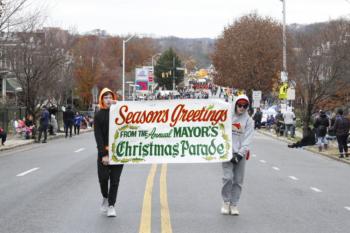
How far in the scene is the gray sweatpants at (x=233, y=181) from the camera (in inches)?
433

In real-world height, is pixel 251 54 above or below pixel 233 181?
above

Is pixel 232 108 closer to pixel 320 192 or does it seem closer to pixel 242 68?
pixel 320 192

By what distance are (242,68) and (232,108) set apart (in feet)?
204

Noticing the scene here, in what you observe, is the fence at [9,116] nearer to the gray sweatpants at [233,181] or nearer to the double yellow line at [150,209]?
the double yellow line at [150,209]

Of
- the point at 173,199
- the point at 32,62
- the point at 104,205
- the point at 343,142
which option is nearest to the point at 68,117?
the point at 32,62

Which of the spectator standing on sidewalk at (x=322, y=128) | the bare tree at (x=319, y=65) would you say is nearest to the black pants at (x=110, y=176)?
the spectator standing on sidewalk at (x=322, y=128)

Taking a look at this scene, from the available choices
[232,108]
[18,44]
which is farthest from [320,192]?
[18,44]

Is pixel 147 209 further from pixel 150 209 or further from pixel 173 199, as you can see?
pixel 173 199

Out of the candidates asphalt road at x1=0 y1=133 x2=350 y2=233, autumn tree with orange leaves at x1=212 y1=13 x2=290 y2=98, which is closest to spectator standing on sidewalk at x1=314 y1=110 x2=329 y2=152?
asphalt road at x1=0 y1=133 x2=350 y2=233

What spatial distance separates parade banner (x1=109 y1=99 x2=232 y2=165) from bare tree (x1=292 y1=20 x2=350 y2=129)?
82.5 ft

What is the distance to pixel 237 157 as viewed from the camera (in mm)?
10961

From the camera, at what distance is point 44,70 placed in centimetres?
3997

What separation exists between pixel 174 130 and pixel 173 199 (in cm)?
190

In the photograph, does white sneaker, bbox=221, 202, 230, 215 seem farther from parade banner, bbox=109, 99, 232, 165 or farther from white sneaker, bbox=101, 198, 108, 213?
white sneaker, bbox=101, 198, 108, 213
